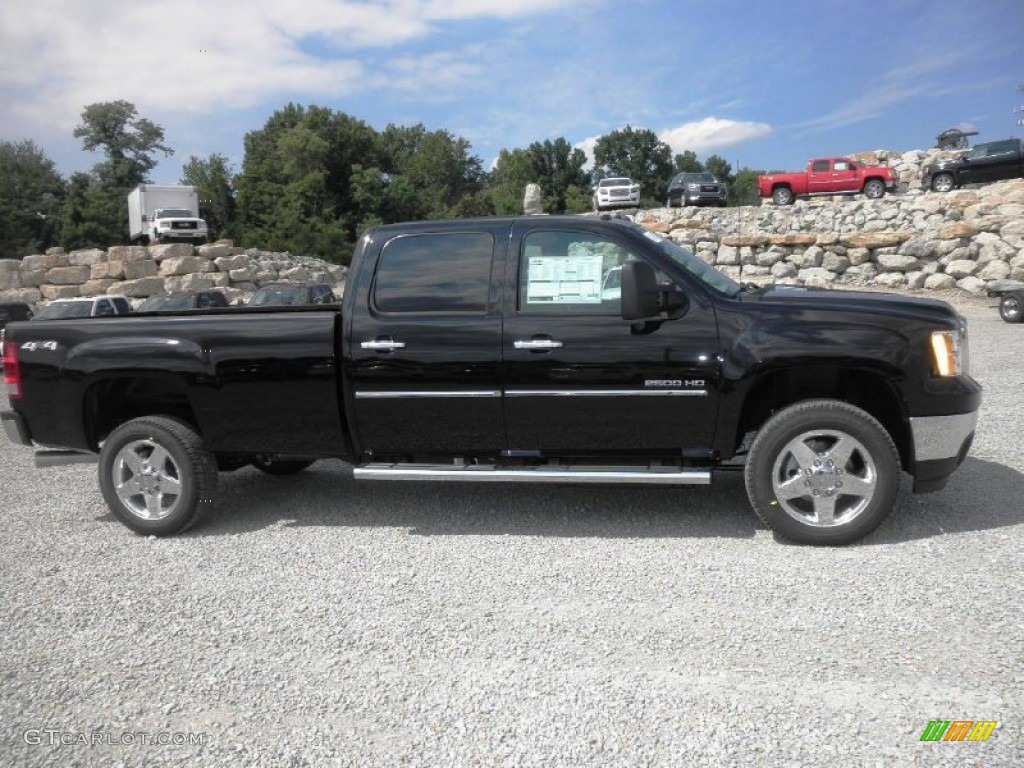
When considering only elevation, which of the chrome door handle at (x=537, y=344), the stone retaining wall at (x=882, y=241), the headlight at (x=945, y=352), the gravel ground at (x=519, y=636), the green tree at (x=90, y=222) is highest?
the green tree at (x=90, y=222)

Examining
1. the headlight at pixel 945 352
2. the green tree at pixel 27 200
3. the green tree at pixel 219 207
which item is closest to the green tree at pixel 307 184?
the green tree at pixel 219 207

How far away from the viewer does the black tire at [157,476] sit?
4941 millimetres

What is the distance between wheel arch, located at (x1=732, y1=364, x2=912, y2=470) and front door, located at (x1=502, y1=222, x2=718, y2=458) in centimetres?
36

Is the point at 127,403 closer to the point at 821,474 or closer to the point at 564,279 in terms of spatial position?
the point at 564,279

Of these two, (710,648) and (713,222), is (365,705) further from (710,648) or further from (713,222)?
(713,222)

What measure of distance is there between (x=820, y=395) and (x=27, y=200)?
6464 cm

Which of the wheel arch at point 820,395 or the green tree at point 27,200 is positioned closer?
the wheel arch at point 820,395

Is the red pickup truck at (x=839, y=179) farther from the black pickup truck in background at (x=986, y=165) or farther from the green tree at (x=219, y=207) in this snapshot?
the green tree at (x=219, y=207)

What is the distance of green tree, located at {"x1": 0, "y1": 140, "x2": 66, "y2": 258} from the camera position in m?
50.8

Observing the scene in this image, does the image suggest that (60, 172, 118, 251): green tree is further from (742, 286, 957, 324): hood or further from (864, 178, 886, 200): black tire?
(742, 286, 957, 324): hood

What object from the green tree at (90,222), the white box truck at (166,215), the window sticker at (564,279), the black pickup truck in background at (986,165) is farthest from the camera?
the green tree at (90,222)

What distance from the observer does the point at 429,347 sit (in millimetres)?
4664

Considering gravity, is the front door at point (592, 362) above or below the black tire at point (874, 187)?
below

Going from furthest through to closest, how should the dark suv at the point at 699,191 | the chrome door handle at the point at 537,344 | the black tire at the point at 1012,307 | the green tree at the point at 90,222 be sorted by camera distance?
the green tree at the point at 90,222 → the dark suv at the point at 699,191 → the black tire at the point at 1012,307 → the chrome door handle at the point at 537,344
